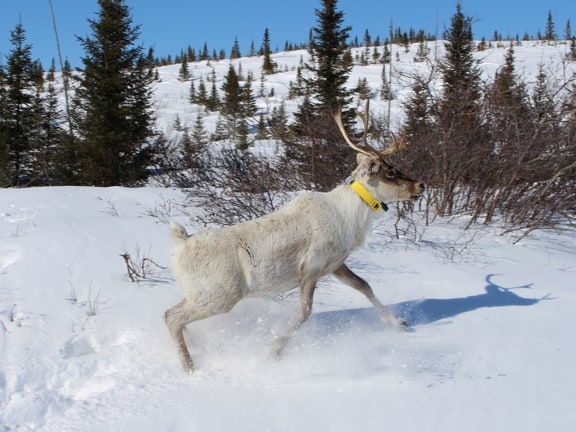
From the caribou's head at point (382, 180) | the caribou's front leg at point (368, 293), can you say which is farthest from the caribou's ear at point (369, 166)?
the caribou's front leg at point (368, 293)

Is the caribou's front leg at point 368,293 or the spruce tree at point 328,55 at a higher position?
the spruce tree at point 328,55

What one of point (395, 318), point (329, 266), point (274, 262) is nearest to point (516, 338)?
point (395, 318)

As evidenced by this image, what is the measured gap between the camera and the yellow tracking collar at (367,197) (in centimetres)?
442

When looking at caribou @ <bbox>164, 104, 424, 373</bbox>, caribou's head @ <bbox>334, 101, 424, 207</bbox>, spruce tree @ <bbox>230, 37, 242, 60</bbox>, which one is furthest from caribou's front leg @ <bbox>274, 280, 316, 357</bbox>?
spruce tree @ <bbox>230, 37, 242, 60</bbox>

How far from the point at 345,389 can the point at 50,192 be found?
7.62m

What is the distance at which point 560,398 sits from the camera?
3.08m

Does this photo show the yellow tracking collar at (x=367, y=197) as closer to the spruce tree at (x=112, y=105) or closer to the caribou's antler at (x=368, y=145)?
the caribou's antler at (x=368, y=145)

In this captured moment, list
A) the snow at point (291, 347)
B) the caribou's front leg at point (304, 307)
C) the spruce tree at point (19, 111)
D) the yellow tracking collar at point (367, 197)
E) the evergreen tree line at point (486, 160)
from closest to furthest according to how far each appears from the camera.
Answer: the snow at point (291, 347), the caribou's front leg at point (304, 307), the yellow tracking collar at point (367, 197), the evergreen tree line at point (486, 160), the spruce tree at point (19, 111)

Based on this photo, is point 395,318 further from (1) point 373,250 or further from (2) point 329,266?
(1) point 373,250

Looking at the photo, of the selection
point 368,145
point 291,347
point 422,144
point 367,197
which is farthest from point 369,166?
point 422,144

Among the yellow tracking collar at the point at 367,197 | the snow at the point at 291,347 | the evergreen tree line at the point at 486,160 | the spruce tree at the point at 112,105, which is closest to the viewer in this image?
the snow at the point at 291,347

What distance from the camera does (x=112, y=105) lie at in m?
18.7

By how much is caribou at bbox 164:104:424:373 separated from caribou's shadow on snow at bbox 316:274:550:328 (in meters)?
0.25

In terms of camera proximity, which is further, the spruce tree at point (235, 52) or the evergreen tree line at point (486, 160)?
the spruce tree at point (235, 52)
